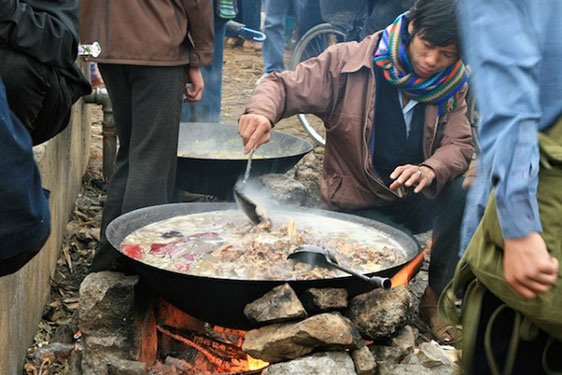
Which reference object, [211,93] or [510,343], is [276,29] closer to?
[211,93]

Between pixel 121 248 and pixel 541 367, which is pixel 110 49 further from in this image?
pixel 541 367

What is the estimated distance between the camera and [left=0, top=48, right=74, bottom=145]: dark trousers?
2.48m

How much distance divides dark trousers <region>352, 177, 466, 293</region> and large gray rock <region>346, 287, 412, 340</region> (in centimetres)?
114

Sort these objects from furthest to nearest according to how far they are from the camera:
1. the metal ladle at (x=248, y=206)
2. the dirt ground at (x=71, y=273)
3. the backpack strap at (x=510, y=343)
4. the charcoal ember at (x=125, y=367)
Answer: the metal ladle at (x=248, y=206) → the dirt ground at (x=71, y=273) → the charcoal ember at (x=125, y=367) → the backpack strap at (x=510, y=343)

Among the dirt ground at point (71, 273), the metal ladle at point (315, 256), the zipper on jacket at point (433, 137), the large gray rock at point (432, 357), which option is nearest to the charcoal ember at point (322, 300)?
the metal ladle at point (315, 256)

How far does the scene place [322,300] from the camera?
3.31m

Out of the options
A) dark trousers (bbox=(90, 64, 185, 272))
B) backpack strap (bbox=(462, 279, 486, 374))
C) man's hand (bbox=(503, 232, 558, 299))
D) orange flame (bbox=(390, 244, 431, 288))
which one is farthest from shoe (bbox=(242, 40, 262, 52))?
man's hand (bbox=(503, 232, 558, 299))

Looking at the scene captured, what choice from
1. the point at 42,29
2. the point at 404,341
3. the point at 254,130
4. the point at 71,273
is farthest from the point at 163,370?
the point at 42,29

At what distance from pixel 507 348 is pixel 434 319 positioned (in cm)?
267

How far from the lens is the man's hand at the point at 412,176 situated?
4.04 m

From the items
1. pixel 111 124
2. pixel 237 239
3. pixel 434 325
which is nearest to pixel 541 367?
pixel 237 239

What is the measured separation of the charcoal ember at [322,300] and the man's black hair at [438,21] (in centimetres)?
160

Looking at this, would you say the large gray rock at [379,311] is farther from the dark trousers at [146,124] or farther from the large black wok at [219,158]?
the large black wok at [219,158]

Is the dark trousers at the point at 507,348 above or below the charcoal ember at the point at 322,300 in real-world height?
above
